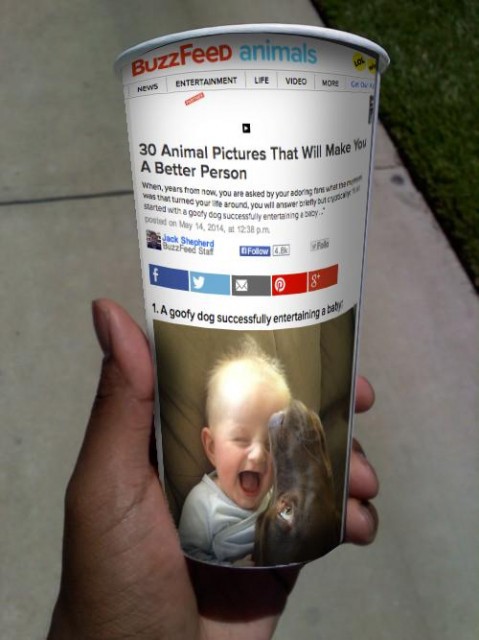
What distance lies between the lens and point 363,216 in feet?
3.57

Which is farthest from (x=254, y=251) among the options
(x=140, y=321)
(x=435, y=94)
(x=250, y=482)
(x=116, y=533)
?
(x=435, y=94)

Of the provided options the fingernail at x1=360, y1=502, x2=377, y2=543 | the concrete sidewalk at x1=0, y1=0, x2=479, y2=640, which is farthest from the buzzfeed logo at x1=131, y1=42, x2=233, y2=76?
the concrete sidewalk at x1=0, y1=0, x2=479, y2=640

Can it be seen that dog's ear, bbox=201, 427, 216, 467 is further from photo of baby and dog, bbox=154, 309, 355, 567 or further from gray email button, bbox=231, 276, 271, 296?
gray email button, bbox=231, 276, 271, 296

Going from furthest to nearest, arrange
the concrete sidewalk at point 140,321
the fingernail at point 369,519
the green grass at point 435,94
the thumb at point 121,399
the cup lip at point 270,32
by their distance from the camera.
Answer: the green grass at point 435,94 → the concrete sidewalk at point 140,321 → the fingernail at point 369,519 → the thumb at point 121,399 → the cup lip at point 270,32

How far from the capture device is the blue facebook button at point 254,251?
965mm

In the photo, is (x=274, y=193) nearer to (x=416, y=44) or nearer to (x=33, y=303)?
(x=33, y=303)

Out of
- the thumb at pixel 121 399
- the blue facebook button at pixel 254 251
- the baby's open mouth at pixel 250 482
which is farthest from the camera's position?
the thumb at pixel 121 399

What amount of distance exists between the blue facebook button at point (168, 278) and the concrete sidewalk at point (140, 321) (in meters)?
1.20

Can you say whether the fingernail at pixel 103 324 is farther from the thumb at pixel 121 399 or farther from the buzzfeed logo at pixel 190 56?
the buzzfeed logo at pixel 190 56

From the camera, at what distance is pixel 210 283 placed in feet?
3.27

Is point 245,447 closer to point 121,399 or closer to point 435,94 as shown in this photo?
point 121,399

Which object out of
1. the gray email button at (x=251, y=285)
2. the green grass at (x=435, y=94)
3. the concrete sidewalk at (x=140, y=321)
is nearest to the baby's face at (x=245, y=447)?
the gray email button at (x=251, y=285)

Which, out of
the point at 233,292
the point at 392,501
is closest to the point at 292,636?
the point at 392,501

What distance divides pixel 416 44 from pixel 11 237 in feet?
6.62
